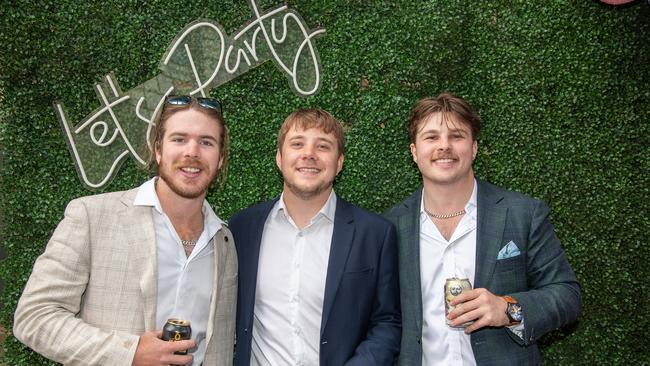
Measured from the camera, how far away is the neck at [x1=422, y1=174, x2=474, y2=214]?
2889 mm

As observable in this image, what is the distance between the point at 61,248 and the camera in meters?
2.22

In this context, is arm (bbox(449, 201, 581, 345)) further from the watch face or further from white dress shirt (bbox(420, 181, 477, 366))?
white dress shirt (bbox(420, 181, 477, 366))

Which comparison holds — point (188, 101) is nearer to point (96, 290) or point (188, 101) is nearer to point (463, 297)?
point (96, 290)

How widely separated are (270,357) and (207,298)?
18.8 inches

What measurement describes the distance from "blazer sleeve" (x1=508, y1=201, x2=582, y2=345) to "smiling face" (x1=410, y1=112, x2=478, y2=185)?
0.46m

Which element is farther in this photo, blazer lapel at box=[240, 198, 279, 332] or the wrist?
blazer lapel at box=[240, 198, 279, 332]

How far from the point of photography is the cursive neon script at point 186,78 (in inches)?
159

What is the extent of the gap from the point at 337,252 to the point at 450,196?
75cm

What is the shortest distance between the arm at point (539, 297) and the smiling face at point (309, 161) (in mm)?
964

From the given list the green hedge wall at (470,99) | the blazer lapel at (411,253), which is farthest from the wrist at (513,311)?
the green hedge wall at (470,99)

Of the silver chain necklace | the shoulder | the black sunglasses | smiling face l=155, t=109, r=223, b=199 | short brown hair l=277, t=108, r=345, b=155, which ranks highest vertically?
the black sunglasses

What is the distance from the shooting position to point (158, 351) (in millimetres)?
2080

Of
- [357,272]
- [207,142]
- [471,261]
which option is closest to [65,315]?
[207,142]

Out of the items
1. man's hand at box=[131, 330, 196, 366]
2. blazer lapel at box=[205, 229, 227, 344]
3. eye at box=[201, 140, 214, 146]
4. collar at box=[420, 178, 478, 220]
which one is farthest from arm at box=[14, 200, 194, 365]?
collar at box=[420, 178, 478, 220]
